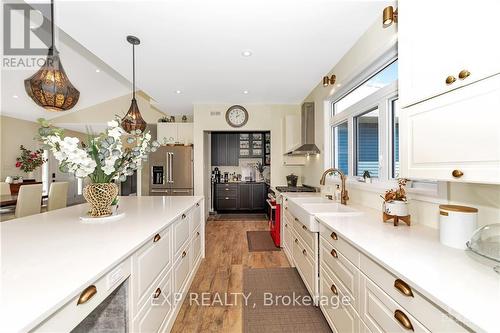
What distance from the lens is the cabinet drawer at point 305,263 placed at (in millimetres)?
Answer: 2031

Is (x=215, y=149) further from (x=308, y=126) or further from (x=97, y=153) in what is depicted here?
(x=97, y=153)

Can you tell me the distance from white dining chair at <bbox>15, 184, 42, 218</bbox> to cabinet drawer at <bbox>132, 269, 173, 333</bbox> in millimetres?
3104

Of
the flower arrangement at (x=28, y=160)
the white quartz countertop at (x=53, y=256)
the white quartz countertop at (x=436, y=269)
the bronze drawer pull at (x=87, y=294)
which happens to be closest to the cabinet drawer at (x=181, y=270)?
the white quartz countertop at (x=53, y=256)

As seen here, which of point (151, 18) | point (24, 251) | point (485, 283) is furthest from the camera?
point (151, 18)

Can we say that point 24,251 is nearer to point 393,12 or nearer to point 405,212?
point 405,212

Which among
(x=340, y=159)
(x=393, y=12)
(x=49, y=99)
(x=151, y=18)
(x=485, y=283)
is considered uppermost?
(x=151, y=18)

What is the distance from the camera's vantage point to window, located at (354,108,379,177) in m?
2.28

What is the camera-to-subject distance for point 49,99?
1.46m

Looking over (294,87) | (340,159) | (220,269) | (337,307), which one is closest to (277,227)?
(220,269)

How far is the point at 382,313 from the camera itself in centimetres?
100

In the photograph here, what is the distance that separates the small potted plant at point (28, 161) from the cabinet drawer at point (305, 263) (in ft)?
24.0

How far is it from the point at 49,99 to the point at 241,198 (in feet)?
16.8

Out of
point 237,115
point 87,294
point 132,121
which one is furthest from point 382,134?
point 237,115

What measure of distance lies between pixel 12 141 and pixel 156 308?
7353 mm
